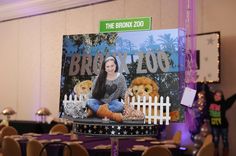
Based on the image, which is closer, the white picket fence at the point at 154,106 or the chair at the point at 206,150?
the chair at the point at 206,150

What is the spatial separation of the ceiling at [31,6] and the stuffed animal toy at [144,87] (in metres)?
2.22

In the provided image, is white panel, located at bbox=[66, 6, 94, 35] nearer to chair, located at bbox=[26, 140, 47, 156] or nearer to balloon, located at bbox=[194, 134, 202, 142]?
balloon, located at bbox=[194, 134, 202, 142]

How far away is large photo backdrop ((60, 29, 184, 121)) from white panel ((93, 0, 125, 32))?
91cm

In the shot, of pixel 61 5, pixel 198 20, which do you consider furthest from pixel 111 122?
pixel 61 5

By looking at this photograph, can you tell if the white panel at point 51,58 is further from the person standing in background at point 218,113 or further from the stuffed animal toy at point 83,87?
the person standing in background at point 218,113

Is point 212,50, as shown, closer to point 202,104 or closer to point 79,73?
point 202,104

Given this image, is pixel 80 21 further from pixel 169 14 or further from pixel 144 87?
pixel 144 87

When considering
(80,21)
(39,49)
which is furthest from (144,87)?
(39,49)

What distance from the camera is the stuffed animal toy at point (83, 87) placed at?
22.2 ft

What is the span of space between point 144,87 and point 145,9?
162 centimetres

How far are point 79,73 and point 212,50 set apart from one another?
2425mm

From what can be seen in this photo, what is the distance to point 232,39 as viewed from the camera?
5781 mm

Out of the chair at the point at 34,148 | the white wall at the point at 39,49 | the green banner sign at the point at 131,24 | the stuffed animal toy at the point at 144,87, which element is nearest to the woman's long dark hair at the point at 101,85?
the stuffed animal toy at the point at 144,87

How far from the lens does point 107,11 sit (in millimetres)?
7547
